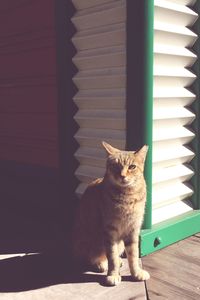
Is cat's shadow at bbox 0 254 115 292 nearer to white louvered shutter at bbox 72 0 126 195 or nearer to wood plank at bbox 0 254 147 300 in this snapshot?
wood plank at bbox 0 254 147 300

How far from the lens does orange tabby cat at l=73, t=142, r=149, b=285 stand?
2745mm

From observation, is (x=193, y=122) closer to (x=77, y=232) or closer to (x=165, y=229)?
(x=165, y=229)

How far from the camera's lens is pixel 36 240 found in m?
3.72

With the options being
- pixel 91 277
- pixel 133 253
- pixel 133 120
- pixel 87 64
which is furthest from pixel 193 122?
pixel 91 277

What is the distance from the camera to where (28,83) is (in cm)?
443

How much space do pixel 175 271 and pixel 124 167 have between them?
102 centimetres

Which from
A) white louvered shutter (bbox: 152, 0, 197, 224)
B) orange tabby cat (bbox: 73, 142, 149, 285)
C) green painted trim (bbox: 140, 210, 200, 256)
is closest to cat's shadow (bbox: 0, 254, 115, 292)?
orange tabby cat (bbox: 73, 142, 149, 285)

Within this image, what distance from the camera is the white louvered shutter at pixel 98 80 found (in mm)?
3346

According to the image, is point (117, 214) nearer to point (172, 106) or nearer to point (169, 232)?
point (169, 232)

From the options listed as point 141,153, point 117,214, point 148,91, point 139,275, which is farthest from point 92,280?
point 148,91

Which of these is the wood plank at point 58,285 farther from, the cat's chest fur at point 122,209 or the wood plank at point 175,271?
the cat's chest fur at point 122,209

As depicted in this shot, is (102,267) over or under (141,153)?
under

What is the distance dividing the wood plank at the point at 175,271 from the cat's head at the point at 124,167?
2.61 ft

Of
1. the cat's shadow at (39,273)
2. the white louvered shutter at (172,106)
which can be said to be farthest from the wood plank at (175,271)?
the cat's shadow at (39,273)
